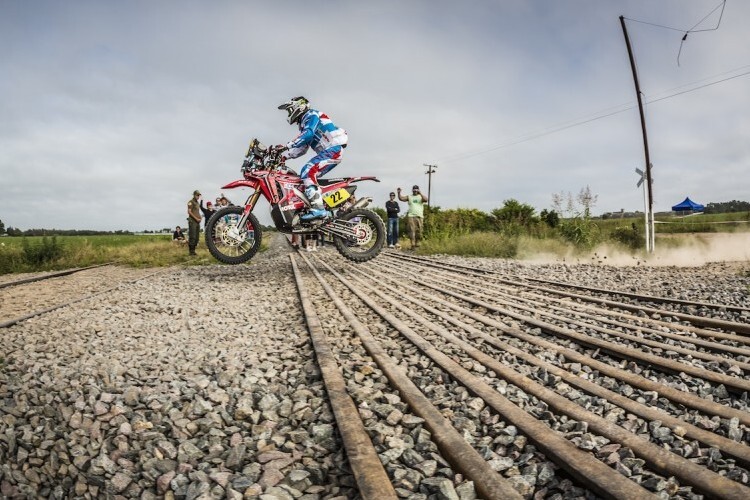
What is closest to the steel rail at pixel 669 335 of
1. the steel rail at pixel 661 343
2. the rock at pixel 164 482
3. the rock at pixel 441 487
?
the steel rail at pixel 661 343

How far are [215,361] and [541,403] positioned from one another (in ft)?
7.41

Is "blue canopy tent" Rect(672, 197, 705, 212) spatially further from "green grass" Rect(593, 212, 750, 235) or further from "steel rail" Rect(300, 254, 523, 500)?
"steel rail" Rect(300, 254, 523, 500)

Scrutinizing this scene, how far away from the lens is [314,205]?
7355mm

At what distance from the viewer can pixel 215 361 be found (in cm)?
322

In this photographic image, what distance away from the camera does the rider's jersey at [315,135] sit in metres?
7.09

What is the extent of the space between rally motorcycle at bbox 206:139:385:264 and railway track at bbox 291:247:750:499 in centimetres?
244

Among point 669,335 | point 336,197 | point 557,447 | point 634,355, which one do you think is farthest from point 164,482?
point 336,197

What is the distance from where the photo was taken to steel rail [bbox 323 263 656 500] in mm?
1474

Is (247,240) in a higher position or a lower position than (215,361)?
higher

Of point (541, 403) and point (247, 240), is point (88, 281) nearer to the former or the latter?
point (247, 240)

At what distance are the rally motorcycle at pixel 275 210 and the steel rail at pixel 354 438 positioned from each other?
4.41 m

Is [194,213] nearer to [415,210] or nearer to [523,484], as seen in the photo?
[415,210]

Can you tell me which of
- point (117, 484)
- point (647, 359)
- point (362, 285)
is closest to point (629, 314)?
point (647, 359)

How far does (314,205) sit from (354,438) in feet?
18.9
